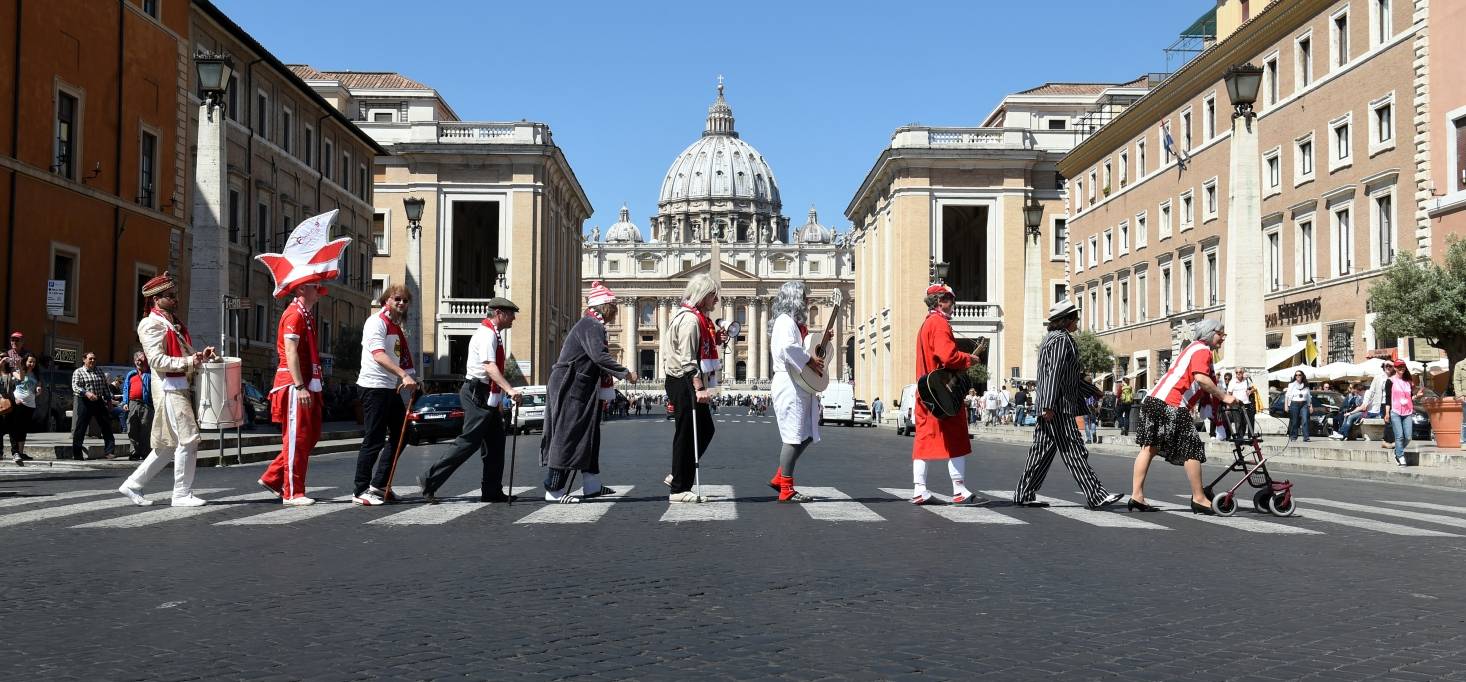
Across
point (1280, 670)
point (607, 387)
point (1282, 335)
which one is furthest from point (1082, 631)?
point (1282, 335)

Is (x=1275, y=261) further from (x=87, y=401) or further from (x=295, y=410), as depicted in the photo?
(x=295, y=410)

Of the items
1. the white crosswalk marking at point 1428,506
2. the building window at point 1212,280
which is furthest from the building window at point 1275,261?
the white crosswalk marking at point 1428,506

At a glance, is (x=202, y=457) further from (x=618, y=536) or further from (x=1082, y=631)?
(x=1082, y=631)

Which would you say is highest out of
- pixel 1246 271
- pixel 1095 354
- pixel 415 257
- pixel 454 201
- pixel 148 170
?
pixel 454 201

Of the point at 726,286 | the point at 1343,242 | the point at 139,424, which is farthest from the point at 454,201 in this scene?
the point at 726,286

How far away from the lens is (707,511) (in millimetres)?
10664

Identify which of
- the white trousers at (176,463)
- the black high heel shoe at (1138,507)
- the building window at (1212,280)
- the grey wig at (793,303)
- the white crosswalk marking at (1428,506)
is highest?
the building window at (1212,280)

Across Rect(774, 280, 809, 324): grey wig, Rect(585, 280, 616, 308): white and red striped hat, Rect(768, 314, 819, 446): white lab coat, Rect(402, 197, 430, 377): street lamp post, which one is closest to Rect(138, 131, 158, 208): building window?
Rect(402, 197, 430, 377): street lamp post

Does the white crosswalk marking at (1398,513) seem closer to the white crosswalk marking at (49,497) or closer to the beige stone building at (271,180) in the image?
the white crosswalk marking at (49,497)

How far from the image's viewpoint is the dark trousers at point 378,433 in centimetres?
1120

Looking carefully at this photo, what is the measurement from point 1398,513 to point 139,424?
51.1 ft

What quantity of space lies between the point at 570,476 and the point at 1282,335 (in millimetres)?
32835

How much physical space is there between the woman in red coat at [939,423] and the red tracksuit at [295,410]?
188 inches

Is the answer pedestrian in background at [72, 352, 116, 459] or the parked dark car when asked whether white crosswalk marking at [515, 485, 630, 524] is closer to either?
pedestrian in background at [72, 352, 116, 459]
